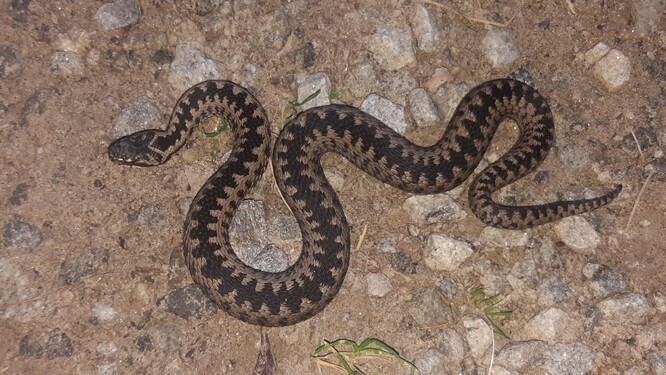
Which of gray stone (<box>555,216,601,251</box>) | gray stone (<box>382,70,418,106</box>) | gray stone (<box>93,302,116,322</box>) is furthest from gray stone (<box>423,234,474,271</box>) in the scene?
gray stone (<box>93,302,116,322</box>)

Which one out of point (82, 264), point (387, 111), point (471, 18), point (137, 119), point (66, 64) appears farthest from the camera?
point (471, 18)

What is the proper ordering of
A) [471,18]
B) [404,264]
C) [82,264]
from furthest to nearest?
[471,18] → [404,264] → [82,264]

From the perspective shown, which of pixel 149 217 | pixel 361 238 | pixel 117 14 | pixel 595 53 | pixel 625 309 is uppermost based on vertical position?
pixel 117 14

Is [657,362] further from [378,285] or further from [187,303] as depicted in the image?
[187,303]

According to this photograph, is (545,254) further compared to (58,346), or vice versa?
(545,254)

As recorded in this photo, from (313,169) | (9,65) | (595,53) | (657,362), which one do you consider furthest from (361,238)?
(9,65)

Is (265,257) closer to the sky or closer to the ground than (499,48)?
closer to the ground
